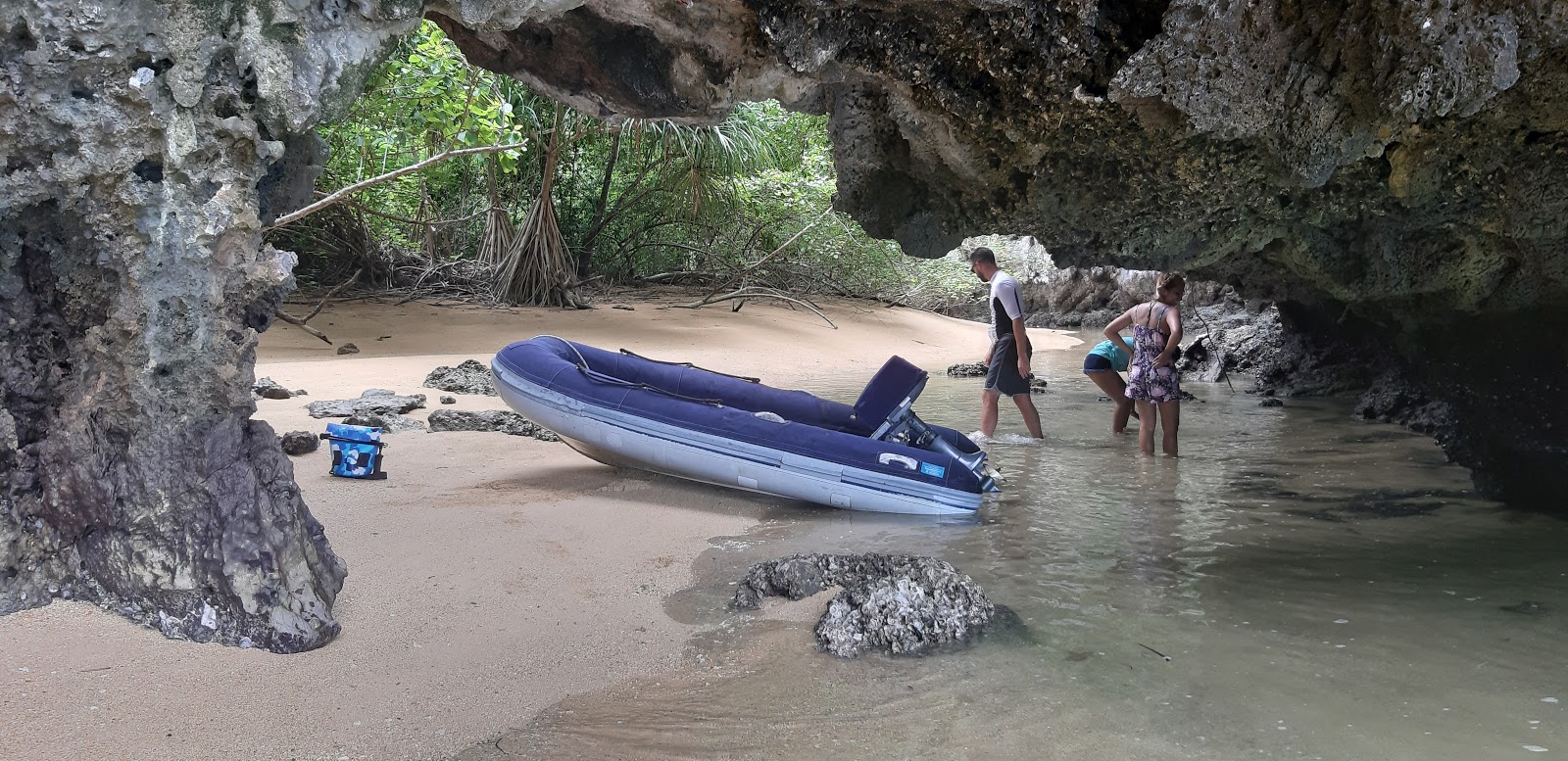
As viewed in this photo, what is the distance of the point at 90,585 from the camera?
309 cm

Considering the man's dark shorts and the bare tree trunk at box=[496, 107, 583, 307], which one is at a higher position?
the bare tree trunk at box=[496, 107, 583, 307]

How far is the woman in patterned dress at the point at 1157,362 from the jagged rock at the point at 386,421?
512cm

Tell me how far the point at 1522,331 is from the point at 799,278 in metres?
13.9

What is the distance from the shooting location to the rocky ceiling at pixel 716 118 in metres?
2.98

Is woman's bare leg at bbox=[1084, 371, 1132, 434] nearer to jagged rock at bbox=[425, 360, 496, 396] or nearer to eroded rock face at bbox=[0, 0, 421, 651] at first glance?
jagged rock at bbox=[425, 360, 496, 396]

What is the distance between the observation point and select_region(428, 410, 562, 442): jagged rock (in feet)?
24.1

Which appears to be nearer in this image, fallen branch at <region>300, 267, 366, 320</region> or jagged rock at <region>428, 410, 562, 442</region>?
jagged rock at <region>428, 410, 562, 442</region>

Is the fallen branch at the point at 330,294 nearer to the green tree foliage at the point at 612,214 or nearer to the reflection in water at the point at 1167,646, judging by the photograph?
the green tree foliage at the point at 612,214

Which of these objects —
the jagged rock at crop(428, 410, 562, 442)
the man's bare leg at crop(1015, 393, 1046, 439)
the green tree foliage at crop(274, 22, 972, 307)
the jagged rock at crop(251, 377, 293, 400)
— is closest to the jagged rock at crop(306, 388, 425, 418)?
the jagged rock at crop(428, 410, 562, 442)

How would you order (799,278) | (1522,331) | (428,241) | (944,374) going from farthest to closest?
(799,278) < (428,241) < (944,374) < (1522,331)

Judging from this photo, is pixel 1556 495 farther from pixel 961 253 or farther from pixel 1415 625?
pixel 961 253

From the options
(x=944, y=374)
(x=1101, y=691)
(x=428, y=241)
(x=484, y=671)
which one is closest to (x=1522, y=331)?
(x=1101, y=691)

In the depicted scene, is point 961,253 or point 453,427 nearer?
point 453,427

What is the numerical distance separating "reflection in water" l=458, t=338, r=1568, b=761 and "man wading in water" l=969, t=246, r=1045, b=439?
164 centimetres
